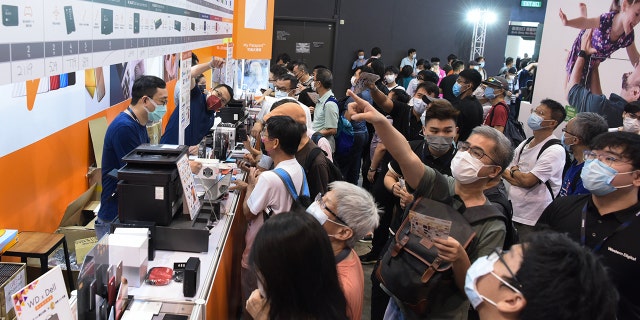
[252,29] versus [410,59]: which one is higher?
[252,29]

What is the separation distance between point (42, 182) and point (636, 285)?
169 inches

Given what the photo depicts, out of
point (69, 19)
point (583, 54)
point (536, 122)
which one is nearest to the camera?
point (69, 19)

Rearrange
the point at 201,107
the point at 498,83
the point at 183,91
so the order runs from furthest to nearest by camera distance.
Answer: the point at 498,83 < the point at 201,107 < the point at 183,91

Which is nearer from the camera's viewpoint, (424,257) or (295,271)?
(295,271)

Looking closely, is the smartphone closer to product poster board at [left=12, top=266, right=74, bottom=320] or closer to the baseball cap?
product poster board at [left=12, top=266, right=74, bottom=320]

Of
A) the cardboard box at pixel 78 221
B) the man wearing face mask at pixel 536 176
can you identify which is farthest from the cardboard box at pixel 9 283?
the man wearing face mask at pixel 536 176

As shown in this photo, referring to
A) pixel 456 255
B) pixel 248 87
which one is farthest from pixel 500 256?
pixel 248 87

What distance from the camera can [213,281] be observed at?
8.04 feet

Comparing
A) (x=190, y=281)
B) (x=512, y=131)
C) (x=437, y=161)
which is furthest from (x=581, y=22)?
(x=190, y=281)

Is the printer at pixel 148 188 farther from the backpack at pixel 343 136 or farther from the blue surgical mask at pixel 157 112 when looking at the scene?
the backpack at pixel 343 136

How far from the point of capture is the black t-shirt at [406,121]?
5.23 metres

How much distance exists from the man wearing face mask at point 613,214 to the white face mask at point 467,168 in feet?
1.93

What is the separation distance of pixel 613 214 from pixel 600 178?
181mm

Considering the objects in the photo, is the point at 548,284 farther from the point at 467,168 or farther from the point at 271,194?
the point at 271,194
